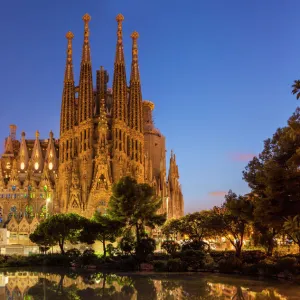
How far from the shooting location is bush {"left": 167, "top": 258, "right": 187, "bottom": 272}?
39125 millimetres

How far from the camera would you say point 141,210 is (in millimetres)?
46375

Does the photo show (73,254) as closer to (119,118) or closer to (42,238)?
(42,238)

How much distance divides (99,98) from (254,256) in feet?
206

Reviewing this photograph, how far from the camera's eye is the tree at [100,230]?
48750 mm

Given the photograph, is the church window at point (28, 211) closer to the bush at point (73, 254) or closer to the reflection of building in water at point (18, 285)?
the bush at point (73, 254)

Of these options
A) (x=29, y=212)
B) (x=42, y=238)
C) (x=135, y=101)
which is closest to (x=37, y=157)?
(x=29, y=212)

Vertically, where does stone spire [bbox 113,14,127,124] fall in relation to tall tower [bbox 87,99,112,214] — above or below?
above

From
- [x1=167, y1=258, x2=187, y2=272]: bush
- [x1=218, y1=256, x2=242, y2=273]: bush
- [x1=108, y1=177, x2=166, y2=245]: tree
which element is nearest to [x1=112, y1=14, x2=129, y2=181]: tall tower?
[x1=108, y1=177, x2=166, y2=245]: tree

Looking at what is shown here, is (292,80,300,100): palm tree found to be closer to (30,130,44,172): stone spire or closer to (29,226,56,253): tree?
(29,226,56,253): tree

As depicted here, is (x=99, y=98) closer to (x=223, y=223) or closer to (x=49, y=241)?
(x=49, y=241)

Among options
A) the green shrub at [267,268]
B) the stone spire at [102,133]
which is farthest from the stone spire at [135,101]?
the green shrub at [267,268]

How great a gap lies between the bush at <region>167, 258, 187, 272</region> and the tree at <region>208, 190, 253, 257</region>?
5420 millimetres

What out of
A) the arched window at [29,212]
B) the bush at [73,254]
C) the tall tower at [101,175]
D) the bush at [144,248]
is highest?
the tall tower at [101,175]

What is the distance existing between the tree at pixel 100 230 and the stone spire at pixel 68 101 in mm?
43175
